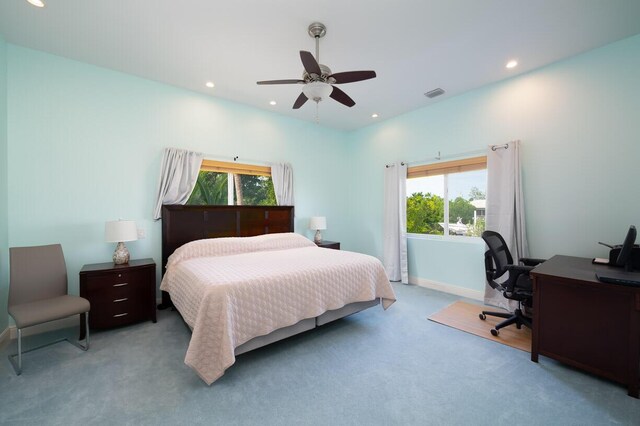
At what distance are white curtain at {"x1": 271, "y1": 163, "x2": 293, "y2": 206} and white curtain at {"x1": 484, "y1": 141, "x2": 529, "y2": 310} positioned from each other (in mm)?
3137

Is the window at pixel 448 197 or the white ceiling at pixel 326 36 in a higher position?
the white ceiling at pixel 326 36

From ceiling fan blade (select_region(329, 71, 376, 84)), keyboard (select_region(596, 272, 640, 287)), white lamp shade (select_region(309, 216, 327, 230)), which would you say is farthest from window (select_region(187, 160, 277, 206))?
keyboard (select_region(596, 272, 640, 287))

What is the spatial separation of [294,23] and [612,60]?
3398 mm

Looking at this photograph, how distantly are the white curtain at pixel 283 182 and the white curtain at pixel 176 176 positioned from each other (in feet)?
4.19

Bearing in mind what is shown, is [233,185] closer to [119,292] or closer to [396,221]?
[119,292]

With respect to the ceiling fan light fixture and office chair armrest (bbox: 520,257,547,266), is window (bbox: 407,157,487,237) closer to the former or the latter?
office chair armrest (bbox: 520,257,547,266)

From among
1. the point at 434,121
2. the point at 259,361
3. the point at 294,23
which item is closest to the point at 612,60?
the point at 434,121

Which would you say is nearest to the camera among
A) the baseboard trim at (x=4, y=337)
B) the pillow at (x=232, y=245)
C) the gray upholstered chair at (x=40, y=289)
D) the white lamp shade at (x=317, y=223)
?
the gray upholstered chair at (x=40, y=289)

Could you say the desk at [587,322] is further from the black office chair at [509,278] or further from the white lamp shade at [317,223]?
the white lamp shade at [317,223]

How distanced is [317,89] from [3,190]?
3352 mm

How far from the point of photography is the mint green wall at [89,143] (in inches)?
113

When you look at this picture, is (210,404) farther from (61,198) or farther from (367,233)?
(367,233)

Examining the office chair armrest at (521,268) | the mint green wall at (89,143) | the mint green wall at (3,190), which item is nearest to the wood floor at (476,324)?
the office chair armrest at (521,268)

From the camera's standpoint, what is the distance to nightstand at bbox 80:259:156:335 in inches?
111
